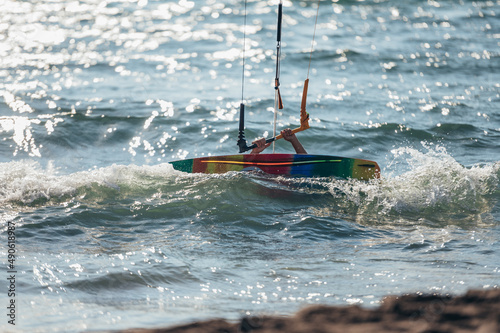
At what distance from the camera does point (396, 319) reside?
12.1ft

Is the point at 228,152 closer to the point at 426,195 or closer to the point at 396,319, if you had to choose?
the point at 426,195

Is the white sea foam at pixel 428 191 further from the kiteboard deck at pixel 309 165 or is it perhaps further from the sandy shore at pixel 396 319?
the sandy shore at pixel 396 319

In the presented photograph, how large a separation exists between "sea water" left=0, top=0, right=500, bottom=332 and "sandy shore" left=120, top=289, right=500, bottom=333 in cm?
73

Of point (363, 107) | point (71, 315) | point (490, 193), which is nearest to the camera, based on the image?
point (71, 315)

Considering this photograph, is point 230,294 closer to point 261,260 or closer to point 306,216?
point 261,260

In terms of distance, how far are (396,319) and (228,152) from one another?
7970 mm

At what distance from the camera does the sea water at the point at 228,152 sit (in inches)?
216

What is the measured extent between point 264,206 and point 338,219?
3.53ft

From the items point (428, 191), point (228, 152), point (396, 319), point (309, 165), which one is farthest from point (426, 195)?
point (396, 319)

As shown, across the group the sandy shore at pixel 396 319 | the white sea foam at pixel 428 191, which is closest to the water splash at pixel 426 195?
the white sea foam at pixel 428 191

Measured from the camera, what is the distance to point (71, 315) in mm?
4723

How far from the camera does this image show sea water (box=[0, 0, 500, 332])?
5484 mm

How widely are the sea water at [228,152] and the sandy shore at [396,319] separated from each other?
0.73 meters

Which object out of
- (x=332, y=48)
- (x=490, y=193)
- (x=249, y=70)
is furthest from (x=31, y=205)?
(x=332, y=48)
